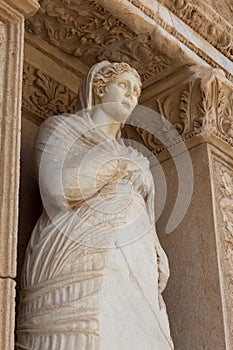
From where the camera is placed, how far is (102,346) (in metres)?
3.68

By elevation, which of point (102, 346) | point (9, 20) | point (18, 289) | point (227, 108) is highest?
point (227, 108)

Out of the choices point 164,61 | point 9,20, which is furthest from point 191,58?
point 9,20

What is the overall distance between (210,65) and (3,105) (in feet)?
6.17

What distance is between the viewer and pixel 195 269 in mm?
4707

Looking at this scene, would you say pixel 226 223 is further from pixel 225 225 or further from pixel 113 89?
pixel 113 89

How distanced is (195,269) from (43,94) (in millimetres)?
1092

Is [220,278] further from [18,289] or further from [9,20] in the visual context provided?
[9,20]

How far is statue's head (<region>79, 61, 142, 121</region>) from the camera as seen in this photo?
14.7 ft

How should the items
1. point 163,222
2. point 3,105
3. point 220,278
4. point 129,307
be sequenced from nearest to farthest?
point 3,105 < point 129,307 < point 220,278 < point 163,222

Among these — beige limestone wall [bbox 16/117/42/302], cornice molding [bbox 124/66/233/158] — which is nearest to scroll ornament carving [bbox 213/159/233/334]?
cornice molding [bbox 124/66/233/158]

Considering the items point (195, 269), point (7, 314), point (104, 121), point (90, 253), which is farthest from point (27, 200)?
point (7, 314)

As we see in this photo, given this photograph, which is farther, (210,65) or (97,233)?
(210,65)

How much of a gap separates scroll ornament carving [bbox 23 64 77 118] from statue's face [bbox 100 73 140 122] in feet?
1.59

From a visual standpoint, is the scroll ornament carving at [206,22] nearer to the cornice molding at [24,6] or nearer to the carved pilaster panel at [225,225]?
the carved pilaster panel at [225,225]
